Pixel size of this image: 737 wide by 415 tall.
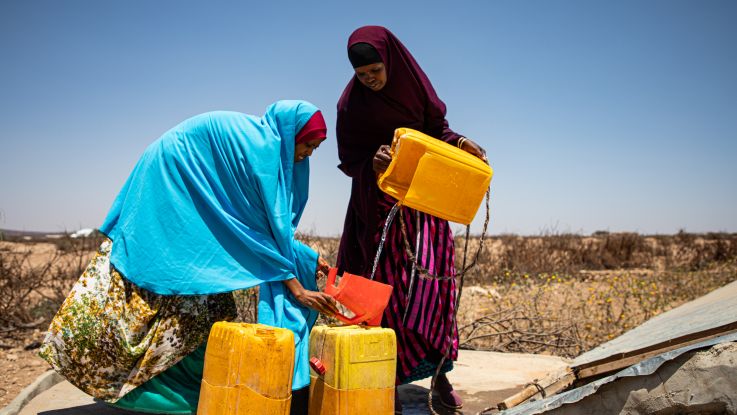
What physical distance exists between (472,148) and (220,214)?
129 cm

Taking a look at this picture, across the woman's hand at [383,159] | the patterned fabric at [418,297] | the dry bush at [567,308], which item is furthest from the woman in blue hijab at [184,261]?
Answer: the dry bush at [567,308]

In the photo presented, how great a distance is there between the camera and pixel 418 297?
313 centimetres

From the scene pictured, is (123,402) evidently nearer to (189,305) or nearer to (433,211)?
(189,305)

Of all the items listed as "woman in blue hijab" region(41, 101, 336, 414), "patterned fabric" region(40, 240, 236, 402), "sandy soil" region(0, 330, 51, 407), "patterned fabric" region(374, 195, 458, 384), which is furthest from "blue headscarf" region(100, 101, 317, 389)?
"sandy soil" region(0, 330, 51, 407)

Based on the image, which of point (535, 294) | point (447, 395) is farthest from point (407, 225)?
point (535, 294)

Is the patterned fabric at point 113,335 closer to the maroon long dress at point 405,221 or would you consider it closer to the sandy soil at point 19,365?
the maroon long dress at point 405,221

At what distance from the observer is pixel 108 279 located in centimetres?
275

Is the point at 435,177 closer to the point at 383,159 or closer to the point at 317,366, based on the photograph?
the point at 383,159

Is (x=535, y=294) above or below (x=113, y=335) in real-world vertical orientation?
below

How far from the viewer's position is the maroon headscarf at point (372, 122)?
3090 mm

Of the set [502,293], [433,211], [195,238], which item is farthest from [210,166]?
[502,293]

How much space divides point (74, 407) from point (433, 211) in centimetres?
223

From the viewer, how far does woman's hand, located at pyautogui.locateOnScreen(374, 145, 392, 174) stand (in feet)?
9.15

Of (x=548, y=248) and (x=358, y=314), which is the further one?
Answer: (x=548, y=248)
